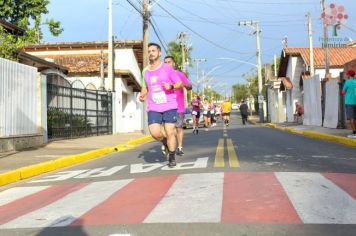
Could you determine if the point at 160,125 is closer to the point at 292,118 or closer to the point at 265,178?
the point at 265,178

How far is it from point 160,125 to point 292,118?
3416 centimetres

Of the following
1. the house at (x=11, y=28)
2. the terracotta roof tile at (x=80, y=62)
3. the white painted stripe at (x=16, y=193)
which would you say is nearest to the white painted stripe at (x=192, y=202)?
the white painted stripe at (x=16, y=193)

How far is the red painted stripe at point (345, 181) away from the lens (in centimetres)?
626

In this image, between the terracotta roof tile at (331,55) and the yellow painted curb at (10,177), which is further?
the terracotta roof tile at (331,55)

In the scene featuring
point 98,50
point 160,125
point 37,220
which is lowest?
point 37,220

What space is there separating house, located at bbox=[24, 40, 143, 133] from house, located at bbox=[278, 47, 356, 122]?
12690mm

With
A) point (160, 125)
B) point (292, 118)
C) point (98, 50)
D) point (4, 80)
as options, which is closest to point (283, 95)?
point (292, 118)

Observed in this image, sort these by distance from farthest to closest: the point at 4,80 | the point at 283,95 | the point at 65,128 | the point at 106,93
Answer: the point at 283,95 → the point at 106,93 → the point at 65,128 → the point at 4,80

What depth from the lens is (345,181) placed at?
6.90 meters

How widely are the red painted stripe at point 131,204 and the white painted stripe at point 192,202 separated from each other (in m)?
0.11

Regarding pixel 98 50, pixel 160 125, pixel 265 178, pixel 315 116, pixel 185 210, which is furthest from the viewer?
pixel 98 50

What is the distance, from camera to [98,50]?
3650 cm

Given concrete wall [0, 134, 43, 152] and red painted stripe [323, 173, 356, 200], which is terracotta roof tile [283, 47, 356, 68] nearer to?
concrete wall [0, 134, 43, 152]

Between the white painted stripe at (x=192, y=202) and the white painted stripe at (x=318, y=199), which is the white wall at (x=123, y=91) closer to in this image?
the white painted stripe at (x=192, y=202)
